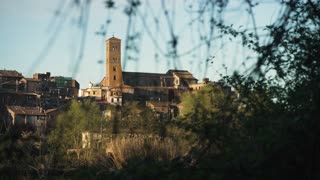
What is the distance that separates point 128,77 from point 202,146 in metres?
0.56

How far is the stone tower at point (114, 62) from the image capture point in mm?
1918

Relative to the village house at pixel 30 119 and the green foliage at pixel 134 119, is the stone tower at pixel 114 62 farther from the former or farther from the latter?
the village house at pixel 30 119

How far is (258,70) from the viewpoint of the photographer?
2143 millimetres

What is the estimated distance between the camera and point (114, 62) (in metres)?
1.94

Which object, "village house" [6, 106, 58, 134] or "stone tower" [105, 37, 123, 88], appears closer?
"stone tower" [105, 37, 123, 88]

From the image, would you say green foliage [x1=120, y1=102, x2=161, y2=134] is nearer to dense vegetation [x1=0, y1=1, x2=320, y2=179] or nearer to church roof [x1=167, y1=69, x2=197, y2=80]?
dense vegetation [x1=0, y1=1, x2=320, y2=179]

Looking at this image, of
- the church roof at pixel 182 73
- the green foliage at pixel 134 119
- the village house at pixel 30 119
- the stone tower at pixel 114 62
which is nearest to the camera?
the stone tower at pixel 114 62

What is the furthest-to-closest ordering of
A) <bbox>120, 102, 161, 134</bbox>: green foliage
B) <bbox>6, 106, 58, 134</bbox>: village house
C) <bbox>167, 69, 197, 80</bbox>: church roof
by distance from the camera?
1. <bbox>6, 106, 58, 134</bbox>: village house
2. <bbox>120, 102, 161, 134</bbox>: green foliage
3. <bbox>167, 69, 197, 80</bbox>: church roof

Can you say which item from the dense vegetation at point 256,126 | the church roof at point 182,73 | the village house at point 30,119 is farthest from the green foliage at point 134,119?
the village house at point 30,119

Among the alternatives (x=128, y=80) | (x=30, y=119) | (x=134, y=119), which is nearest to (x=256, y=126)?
(x=128, y=80)

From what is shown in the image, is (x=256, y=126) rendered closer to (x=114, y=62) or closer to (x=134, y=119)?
(x=114, y=62)

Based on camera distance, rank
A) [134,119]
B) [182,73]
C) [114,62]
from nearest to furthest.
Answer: [114,62] < [182,73] < [134,119]

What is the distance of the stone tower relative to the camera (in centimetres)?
192

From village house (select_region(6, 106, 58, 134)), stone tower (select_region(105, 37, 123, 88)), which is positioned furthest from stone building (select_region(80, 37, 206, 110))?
village house (select_region(6, 106, 58, 134))
